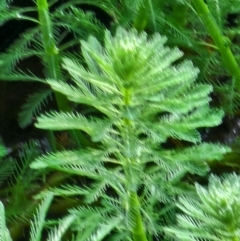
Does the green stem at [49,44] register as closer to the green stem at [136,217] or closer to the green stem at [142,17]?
the green stem at [142,17]

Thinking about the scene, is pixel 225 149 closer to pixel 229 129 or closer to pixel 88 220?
pixel 88 220

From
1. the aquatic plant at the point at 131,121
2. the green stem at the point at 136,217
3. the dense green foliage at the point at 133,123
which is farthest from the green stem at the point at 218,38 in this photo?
the green stem at the point at 136,217

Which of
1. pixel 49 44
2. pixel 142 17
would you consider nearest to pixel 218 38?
pixel 142 17

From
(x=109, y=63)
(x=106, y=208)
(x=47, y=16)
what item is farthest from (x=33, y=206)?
(x=109, y=63)

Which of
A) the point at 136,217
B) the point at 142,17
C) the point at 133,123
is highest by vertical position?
the point at 142,17

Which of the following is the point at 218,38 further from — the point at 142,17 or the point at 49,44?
the point at 49,44

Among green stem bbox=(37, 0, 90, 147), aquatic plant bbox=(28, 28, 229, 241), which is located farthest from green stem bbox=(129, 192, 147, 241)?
green stem bbox=(37, 0, 90, 147)

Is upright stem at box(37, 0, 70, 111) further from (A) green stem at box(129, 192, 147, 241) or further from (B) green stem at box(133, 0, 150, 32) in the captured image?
(A) green stem at box(129, 192, 147, 241)

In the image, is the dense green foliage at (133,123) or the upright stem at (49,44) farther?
the upright stem at (49,44)
